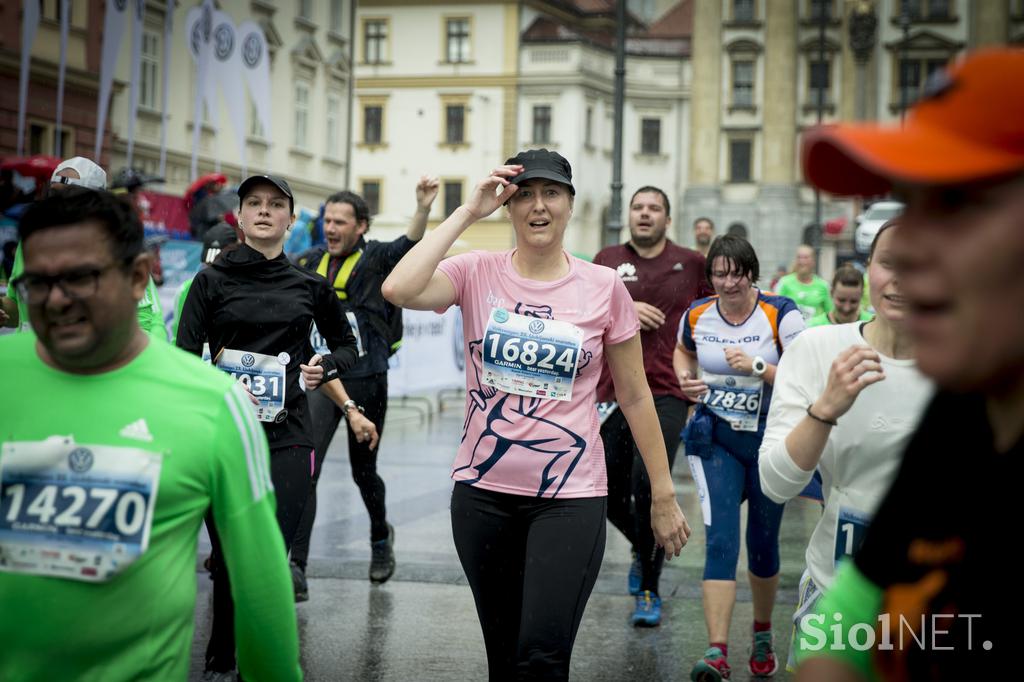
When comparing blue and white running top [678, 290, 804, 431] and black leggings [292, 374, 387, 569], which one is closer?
blue and white running top [678, 290, 804, 431]

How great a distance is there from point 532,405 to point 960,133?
10.3 ft

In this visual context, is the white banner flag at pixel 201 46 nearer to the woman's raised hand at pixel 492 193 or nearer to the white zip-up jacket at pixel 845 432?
the woman's raised hand at pixel 492 193

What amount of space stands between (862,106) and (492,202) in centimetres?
6946

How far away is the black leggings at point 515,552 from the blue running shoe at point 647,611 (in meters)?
2.96

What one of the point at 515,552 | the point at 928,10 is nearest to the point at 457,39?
the point at 928,10

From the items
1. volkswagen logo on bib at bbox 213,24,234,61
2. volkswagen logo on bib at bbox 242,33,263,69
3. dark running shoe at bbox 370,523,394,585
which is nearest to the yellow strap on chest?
dark running shoe at bbox 370,523,394,585

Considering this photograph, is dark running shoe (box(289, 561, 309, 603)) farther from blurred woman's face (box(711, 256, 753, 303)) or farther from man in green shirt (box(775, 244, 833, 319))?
man in green shirt (box(775, 244, 833, 319))

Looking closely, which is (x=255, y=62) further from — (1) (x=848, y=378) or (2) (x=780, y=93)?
(2) (x=780, y=93)

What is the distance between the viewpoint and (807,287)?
55.0ft

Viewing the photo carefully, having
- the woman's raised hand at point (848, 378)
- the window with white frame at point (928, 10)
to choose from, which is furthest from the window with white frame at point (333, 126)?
the woman's raised hand at point (848, 378)

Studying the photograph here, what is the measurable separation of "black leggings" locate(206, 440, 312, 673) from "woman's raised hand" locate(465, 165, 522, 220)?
162 centimetres

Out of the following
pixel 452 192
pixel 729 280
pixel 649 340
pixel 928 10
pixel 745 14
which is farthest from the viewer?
pixel 745 14

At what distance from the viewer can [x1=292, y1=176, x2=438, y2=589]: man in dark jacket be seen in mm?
8211

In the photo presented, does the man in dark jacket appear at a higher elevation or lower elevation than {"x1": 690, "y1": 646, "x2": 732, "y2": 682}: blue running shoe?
higher
